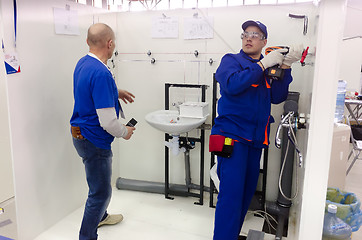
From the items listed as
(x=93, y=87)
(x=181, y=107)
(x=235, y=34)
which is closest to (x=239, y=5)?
(x=235, y=34)

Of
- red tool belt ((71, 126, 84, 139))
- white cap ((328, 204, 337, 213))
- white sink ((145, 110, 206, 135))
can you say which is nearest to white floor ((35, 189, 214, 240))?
white sink ((145, 110, 206, 135))

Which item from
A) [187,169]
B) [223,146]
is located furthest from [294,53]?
[187,169]

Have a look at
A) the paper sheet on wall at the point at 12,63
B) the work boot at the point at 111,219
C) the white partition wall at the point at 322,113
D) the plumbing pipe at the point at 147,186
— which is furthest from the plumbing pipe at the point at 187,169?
the white partition wall at the point at 322,113

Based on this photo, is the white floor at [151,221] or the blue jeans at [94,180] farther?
the white floor at [151,221]

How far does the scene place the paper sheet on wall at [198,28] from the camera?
9.33 ft

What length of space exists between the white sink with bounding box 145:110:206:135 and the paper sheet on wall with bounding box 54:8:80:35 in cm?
95

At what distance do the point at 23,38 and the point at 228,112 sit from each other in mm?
→ 1476

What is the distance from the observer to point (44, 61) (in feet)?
7.54

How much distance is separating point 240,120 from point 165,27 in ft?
4.69

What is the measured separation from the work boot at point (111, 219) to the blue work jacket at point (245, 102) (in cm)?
123

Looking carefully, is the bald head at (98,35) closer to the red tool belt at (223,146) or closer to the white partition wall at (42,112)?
the white partition wall at (42,112)

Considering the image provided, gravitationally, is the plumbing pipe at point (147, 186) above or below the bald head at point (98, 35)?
below

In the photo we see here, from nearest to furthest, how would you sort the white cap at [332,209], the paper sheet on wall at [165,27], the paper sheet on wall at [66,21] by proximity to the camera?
the white cap at [332,209], the paper sheet on wall at [66,21], the paper sheet on wall at [165,27]

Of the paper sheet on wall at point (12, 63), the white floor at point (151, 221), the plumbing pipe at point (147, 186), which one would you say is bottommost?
the white floor at point (151, 221)
